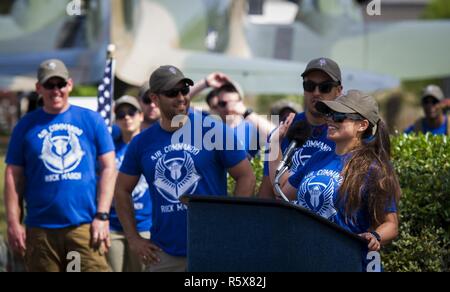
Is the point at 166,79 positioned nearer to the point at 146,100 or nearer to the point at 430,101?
the point at 146,100

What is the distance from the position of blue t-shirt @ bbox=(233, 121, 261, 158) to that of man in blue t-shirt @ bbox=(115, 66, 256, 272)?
1.96 meters

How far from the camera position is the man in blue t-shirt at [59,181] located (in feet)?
24.3

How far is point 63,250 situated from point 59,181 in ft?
1.72

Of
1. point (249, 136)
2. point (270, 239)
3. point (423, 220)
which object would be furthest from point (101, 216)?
point (270, 239)

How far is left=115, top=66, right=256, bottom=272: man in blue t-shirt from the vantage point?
6.36 metres

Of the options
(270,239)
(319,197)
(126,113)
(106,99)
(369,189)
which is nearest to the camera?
(270,239)

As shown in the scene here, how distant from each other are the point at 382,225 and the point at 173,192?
173cm

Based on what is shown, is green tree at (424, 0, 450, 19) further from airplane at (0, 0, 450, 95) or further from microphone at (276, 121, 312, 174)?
microphone at (276, 121, 312, 174)

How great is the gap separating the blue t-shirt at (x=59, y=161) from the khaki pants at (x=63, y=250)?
2.5 inches

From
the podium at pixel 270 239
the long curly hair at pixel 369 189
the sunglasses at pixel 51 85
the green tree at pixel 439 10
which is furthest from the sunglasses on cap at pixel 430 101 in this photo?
the green tree at pixel 439 10

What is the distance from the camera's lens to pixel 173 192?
6.39 meters

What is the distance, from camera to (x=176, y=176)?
6.36 m

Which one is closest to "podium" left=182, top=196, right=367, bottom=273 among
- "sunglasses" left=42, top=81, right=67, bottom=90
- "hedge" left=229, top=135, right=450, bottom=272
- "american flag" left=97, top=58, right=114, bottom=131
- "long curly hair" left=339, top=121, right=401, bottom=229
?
A: "long curly hair" left=339, top=121, right=401, bottom=229

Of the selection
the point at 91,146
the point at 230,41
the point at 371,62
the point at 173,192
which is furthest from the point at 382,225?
the point at 371,62
